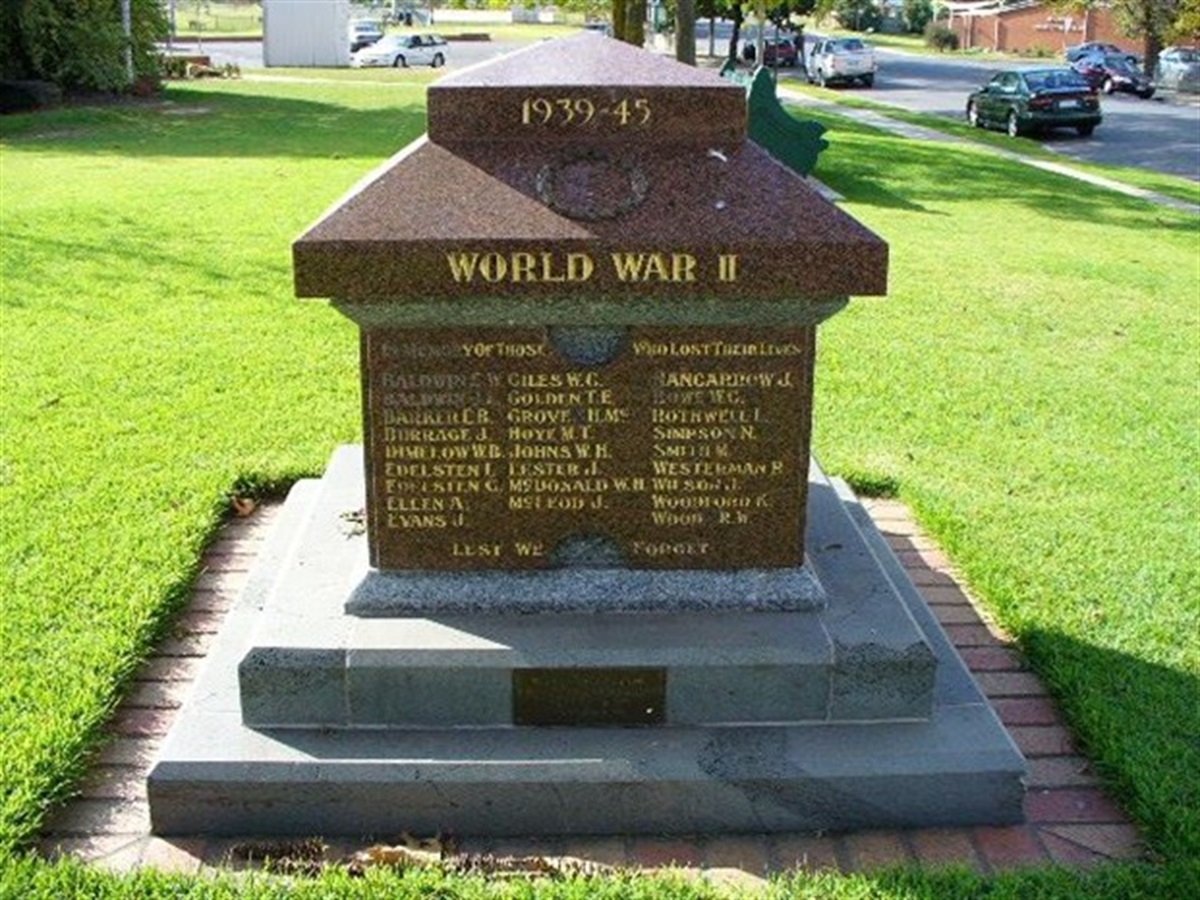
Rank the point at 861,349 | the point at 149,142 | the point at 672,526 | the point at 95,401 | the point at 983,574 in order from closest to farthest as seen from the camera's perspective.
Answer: the point at 672,526 → the point at 983,574 → the point at 95,401 → the point at 861,349 → the point at 149,142

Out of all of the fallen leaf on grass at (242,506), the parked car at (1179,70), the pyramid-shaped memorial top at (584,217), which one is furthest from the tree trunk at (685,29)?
the parked car at (1179,70)

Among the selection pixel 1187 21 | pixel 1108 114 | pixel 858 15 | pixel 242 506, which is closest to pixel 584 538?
pixel 242 506

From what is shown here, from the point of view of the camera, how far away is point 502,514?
4.91 meters

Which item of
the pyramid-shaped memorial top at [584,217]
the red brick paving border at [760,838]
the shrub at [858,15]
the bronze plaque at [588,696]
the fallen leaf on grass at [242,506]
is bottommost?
the red brick paving border at [760,838]

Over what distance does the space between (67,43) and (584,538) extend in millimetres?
27254

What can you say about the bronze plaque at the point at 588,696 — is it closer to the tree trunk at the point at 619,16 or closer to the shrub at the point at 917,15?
the tree trunk at the point at 619,16

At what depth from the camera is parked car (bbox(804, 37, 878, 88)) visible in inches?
1768

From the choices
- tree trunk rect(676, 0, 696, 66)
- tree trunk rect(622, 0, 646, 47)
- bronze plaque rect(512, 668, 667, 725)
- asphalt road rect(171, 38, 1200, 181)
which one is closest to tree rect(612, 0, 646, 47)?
tree trunk rect(622, 0, 646, 47)

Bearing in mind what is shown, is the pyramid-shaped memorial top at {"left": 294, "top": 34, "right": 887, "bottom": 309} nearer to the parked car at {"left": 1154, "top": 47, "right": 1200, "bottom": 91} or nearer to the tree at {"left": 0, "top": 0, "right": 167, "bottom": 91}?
the tree at {"left": 0, "top": 0, "right": 167, "bottom": 91}

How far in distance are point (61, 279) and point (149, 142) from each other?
38.9ft

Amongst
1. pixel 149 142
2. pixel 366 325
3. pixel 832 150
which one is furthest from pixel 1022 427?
pixel 149 142

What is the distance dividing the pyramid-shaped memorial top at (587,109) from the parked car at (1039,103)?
27.7 m

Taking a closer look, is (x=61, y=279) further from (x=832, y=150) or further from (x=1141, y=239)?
(x=832, y=150)

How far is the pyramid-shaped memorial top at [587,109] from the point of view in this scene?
4.63 metres
